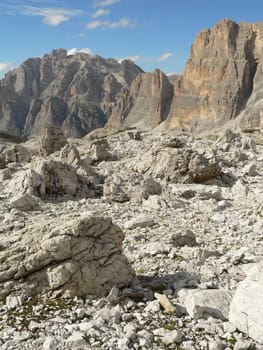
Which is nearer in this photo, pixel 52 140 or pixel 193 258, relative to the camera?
pixel 193 258

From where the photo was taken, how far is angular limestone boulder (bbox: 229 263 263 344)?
399 inches

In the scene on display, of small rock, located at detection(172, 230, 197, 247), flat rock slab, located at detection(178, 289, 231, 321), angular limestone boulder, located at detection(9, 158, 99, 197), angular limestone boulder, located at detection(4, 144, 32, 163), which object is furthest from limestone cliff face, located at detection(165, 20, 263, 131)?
flat rock slab, located at detection(178, 289, 231, 321)

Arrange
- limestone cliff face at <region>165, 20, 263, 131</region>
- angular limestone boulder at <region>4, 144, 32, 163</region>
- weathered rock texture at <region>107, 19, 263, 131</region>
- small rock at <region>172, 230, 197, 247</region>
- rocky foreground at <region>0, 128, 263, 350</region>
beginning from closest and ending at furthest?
rocky foreground at <region>0, 128, 263, 350</region>, small rock at <region>172, 230, 197, 247</region>, angular limestone boulder at <region>4, 144, 32, 163</region>, weathered rock texture at <region>107, 19, 263, 131</region>, limestone cliff face at <region>165, 20, 263, 131</region>

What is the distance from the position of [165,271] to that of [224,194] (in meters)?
14.7

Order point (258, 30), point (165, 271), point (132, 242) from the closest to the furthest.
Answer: point (165, 271)
point (132, 242)
point (258, 30)

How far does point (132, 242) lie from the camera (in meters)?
18.4

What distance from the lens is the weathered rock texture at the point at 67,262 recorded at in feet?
40.9

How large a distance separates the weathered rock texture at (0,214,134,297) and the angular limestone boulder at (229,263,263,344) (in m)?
3.85

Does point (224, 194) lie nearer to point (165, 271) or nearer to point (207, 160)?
point (207, 160)

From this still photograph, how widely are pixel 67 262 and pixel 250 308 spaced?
5711 millimetres

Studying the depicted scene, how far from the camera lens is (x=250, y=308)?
1041cm

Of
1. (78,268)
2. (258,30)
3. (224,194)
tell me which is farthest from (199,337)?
(258,30)

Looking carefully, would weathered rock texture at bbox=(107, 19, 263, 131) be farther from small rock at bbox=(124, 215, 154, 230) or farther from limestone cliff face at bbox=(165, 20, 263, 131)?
small rock at bbox=(124, 215, 154, 230)

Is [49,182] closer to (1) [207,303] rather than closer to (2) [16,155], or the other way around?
(2) [16,155]
